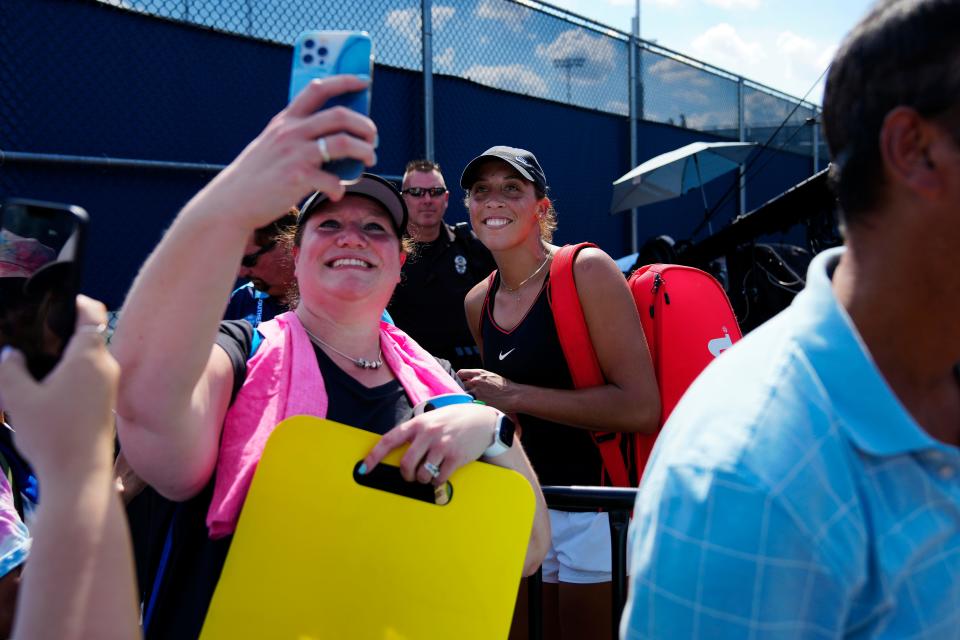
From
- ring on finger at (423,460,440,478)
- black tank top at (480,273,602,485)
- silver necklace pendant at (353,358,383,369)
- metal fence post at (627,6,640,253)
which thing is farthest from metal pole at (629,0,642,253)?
ring on finger at (423,460,440,478)

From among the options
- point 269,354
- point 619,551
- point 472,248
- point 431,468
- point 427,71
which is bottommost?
point 619,551

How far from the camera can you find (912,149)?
957 mm

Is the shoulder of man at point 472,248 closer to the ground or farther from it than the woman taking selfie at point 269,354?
farther from it

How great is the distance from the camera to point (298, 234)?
2.05 m

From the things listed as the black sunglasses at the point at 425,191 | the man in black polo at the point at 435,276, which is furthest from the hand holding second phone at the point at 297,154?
the black sunglasses at the point at 425,191

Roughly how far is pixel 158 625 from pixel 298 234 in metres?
1.01

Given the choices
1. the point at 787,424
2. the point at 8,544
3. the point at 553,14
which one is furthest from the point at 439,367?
the point at 553,14

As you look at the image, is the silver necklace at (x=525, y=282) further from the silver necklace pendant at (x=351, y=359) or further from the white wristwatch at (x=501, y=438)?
the white wristwatch at (x=501, y=438)

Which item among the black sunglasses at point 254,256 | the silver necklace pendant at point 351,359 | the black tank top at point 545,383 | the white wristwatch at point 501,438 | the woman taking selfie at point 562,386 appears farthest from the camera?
the black sunglasses at point 254,256

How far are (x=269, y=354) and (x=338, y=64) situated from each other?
69 cm

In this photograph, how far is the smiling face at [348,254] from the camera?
1.87 m

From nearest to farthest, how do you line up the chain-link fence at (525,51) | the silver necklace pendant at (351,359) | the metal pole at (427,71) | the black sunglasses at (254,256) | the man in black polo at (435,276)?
1. the silver necklace pendant at (351,359)
2. the black sunglasses at (254,256)
3. the man in black polo at (435,276)
4. the chain-link fence at (525,51)
5. the metal pole at (427,71)

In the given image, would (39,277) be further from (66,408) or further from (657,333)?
(657,333)

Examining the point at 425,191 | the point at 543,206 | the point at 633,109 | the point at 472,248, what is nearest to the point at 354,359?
the point at 543,206
